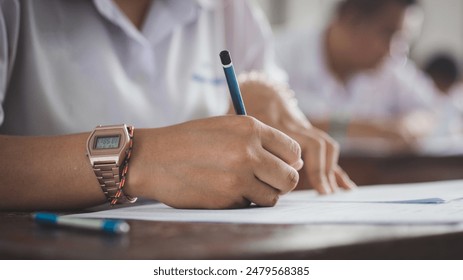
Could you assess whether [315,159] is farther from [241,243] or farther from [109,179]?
[241,243]

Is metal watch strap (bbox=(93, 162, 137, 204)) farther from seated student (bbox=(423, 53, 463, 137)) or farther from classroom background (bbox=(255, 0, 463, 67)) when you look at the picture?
classroom background (bbox=(255, 0, 463, 67))

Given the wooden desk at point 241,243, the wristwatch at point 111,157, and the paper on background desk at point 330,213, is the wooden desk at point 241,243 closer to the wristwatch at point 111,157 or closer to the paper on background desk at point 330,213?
the paper on background desk at point 330,213

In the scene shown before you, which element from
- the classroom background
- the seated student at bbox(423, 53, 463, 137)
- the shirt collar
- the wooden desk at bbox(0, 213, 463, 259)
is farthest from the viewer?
the classroom background

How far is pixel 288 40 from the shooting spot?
2766mm

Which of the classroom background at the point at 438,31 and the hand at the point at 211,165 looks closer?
the hand at the point at 211,165

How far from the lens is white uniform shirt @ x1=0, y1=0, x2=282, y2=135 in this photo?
820 millimetres

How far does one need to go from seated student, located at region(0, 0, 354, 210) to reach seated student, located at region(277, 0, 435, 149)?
1218 millimetres

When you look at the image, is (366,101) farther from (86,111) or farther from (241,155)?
(241,155)

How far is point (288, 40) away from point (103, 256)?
2.51 m

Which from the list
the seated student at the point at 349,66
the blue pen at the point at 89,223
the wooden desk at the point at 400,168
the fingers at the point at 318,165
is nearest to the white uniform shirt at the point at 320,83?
the seated student at the point at 349,66

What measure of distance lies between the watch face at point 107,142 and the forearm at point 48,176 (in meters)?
0.02

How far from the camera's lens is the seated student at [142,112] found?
0.56m

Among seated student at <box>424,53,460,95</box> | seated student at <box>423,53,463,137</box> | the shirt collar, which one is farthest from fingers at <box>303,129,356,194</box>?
seated student at <box>424,53,460,95</box>

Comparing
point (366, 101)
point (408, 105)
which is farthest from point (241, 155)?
point (408, 105)
